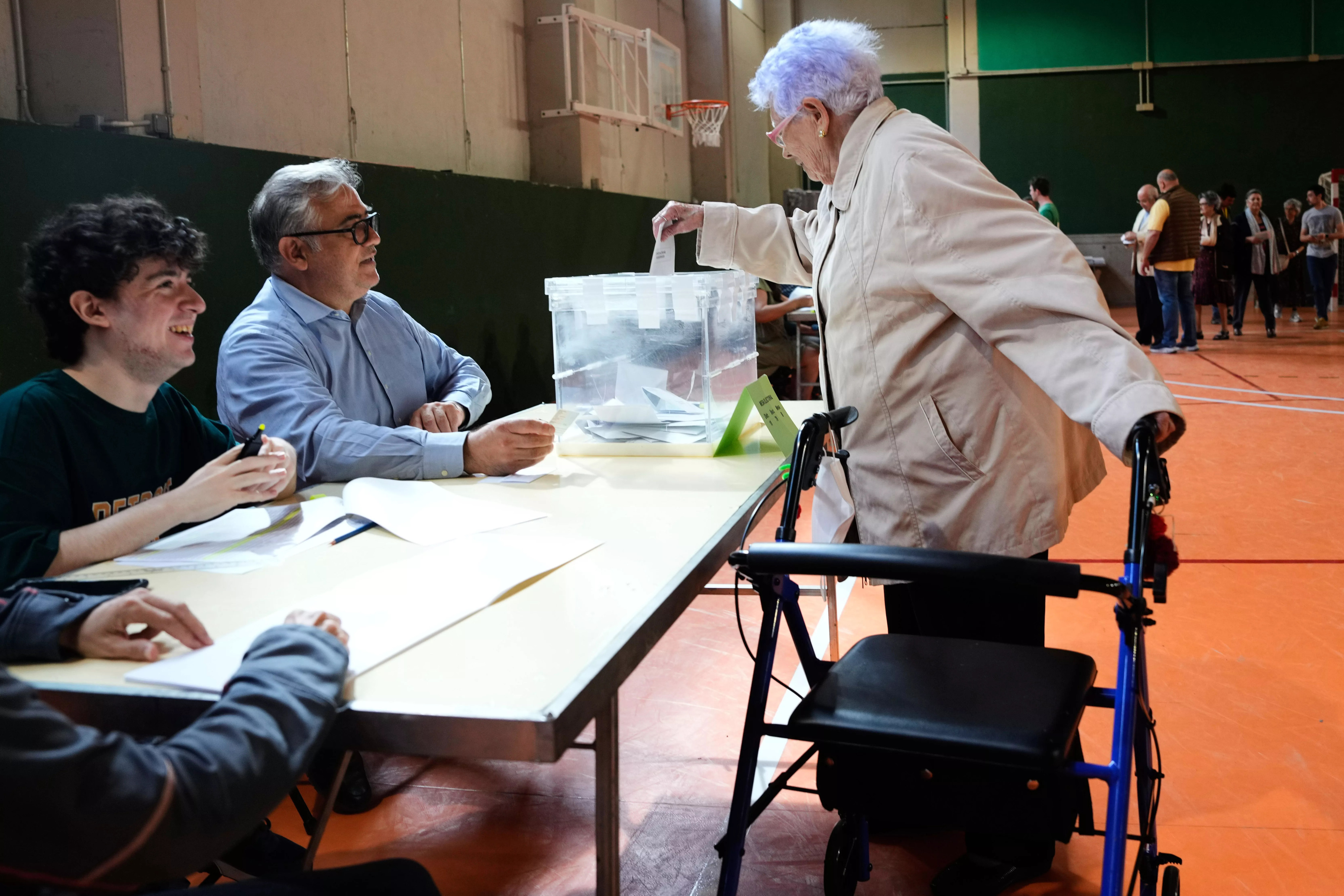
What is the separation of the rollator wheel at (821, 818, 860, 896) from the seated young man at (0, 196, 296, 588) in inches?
46.1

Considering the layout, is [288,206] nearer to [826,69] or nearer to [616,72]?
[826,69]

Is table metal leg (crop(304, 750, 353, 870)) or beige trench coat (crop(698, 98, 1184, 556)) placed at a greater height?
beige trench coat (crop(698, 98, 1184, 556))

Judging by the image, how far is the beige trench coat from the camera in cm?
175

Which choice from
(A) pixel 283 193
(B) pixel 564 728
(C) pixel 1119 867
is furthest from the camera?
(A) pixel 283 193

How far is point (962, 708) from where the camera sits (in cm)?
141

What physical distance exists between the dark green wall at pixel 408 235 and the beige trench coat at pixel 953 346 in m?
2.23

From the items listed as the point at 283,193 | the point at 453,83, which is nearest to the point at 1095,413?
the point at 283,193

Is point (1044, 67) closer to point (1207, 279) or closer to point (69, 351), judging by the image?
point (1207, 279)

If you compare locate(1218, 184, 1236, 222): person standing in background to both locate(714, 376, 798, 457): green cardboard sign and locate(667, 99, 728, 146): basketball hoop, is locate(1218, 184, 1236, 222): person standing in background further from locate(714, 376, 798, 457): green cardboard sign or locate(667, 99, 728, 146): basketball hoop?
locate(714, 376, 798, 457): green cardboard sign

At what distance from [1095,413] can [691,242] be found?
29.6 feet

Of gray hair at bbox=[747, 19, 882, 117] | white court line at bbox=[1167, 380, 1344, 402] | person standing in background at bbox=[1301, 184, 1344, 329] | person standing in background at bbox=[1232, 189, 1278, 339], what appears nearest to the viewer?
gray hair at bbox=[747, 19, 882, 117]

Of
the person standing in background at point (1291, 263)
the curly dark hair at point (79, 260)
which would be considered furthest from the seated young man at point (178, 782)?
the person standing in background at point (1291, 263)

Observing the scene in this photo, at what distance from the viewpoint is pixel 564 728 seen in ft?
3.41

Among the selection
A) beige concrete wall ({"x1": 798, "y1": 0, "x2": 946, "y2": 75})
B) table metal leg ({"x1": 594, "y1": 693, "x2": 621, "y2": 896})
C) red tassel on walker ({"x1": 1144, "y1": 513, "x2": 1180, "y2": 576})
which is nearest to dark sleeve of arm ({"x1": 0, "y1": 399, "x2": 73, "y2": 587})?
table metal leg ({"x1": 594, "y1": 693, "x2": 621, "y2": 896})
